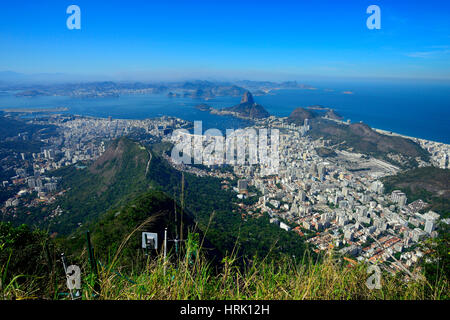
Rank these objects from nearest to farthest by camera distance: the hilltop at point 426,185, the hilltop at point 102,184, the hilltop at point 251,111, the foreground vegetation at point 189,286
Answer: the foreground vegetation at point 189,286 < the hilltop at point 102,184 < the hilltop at point 426,185 < the hilltop at point 251,111

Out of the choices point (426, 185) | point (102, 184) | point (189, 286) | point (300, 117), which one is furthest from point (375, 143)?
point (189, 286)

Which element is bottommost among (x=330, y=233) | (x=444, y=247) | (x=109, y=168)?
(x=330, y=233)

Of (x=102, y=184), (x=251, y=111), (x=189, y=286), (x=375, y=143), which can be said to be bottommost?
(x=102, y=184)

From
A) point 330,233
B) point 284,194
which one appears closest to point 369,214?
point 330,233

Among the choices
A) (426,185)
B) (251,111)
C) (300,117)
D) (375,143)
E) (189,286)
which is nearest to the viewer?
(189,286)

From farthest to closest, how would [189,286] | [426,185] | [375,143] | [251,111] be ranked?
[251,111], [375,143], [426,185], [189,286]

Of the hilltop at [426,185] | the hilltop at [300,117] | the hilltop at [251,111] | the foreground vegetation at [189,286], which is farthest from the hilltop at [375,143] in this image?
the foreground vegetation at [189,286]

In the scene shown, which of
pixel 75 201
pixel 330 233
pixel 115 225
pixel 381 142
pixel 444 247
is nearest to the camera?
pixel 444 247

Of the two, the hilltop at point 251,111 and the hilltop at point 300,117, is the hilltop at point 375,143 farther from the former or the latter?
the hilltop at point 251,111

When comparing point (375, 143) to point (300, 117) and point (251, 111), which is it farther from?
point (251, 111)
